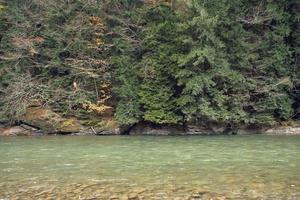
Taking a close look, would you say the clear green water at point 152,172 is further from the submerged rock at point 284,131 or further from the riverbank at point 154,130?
the riverbank at point 154,130

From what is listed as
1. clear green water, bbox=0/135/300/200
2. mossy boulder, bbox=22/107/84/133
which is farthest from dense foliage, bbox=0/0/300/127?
clear green water, bbox=0/135/300/200

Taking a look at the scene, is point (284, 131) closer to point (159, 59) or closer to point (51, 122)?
point (159, 59)

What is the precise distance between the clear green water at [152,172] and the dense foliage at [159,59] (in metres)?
7.82

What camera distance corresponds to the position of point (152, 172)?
10.8 m

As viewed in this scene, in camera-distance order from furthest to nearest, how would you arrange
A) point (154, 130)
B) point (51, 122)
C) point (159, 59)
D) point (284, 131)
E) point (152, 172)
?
point (159, 59) < point (154, 130) < point (51, 122) < point (284, 131) < point (152, 172)

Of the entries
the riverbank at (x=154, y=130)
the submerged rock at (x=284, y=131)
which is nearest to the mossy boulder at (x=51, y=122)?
the riverbank at (x=154, y=130)

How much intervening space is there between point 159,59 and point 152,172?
1551cm

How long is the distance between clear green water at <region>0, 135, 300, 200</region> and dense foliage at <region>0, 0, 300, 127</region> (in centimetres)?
782

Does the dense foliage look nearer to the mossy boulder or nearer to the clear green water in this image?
the mossy boulder

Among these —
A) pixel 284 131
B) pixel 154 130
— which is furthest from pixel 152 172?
pixel 284 131

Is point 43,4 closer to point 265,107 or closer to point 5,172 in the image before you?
point 265,107

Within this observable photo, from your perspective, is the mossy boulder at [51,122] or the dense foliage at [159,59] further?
the mossy boulder at [51,122]

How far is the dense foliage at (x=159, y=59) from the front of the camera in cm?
2409

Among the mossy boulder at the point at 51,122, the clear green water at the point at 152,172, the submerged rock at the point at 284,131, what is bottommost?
the clear green water at the point at 152,172
